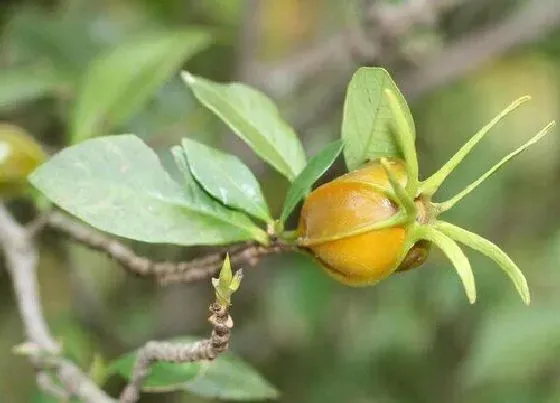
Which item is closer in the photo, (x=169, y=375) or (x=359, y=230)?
(x=359, y=230)

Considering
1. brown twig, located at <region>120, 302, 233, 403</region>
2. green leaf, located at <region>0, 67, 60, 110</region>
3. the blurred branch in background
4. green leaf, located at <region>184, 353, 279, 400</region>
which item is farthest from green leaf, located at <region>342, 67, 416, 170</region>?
the blurred branch in background

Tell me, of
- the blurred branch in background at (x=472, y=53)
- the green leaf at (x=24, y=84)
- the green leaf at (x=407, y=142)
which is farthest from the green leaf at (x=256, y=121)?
the blurred branch in background at (x=472, y=53)

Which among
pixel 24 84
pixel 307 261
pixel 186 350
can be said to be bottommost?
pixel 186 350

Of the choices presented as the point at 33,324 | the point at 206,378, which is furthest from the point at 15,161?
the point at 206,378

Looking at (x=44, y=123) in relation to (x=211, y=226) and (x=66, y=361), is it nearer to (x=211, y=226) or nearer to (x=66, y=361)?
(x=66, y=361)

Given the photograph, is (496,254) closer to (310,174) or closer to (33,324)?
(310,174)

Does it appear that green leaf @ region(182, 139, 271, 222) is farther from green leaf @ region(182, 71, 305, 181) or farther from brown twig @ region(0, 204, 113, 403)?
brown twig @ region(0, 204, 113, 403)

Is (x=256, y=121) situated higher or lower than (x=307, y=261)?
lower
